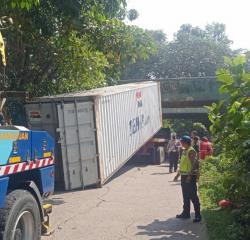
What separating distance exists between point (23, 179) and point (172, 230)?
3.50 m

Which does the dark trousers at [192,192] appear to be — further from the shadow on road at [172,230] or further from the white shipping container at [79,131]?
the white shipping container at [79,131]

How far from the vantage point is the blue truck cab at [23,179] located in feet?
16.9

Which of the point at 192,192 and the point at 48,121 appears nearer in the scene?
the point at 192,192

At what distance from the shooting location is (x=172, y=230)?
8.33 m

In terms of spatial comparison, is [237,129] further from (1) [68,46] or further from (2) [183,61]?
(2) [183,61]

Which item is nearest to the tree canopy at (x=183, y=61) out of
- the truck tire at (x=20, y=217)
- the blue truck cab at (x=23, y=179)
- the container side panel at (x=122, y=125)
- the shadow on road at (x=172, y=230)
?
the container side panel at (x=122, y=125)

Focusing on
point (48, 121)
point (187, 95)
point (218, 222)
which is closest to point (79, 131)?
point (48, 121)

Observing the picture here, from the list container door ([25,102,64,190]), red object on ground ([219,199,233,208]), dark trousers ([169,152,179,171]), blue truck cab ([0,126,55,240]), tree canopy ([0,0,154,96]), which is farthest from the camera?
dark trousers ([169,152,179,171])

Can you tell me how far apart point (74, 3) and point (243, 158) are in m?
6.11

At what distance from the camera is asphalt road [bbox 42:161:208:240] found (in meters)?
8.06

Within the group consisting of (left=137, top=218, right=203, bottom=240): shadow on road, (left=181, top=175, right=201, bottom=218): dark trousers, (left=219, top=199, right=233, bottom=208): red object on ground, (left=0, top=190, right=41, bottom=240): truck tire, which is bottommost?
(left=137, top=218, right=203, bottom=240): shadow on road

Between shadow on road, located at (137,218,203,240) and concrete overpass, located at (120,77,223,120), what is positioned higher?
concrete overpass, located at (120,77,223,120)

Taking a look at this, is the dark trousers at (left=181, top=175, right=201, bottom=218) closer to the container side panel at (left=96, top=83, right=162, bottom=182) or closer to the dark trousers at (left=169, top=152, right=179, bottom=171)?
the container side panel at (left=96, top=83, right=162, bottom=182)

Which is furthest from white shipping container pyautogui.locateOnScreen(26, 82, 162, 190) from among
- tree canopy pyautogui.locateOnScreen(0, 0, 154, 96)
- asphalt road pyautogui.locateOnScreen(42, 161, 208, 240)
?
tree canopy pyautogui.locateOnScreen(0, 0, 154, 96)
